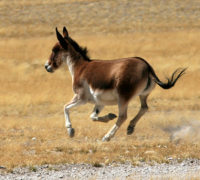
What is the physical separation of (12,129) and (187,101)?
831cm

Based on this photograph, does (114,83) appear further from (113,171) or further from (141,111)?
(113,171)

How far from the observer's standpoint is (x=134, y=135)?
11680mm

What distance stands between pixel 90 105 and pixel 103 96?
8.95m

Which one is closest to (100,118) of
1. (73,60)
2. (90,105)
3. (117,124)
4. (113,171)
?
(117,124)

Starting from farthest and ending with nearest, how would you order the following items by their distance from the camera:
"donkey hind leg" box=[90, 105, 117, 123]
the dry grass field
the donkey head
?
the donkey head < "donkey hind leg" box=[90, 105, 117, 123] < the dry grass field

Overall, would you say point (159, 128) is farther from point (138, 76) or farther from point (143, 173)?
point (143, 173)

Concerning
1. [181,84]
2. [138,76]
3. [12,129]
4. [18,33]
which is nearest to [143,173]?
[138,76]

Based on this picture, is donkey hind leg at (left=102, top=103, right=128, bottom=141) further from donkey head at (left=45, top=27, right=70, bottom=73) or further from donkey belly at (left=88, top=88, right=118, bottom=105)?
donkey head at (left=45, top=27, right=70, bottom=73)

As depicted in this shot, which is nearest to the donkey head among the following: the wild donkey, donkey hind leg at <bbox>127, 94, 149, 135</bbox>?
the wild donkey

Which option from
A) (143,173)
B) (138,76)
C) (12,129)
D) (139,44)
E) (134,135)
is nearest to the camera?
(143,173)

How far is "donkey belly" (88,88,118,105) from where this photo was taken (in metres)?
10.0

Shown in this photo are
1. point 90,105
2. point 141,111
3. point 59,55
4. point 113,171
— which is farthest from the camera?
point 90,105

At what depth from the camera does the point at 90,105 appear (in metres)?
19.0

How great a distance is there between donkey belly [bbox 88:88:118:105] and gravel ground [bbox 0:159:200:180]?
233 centimetres
